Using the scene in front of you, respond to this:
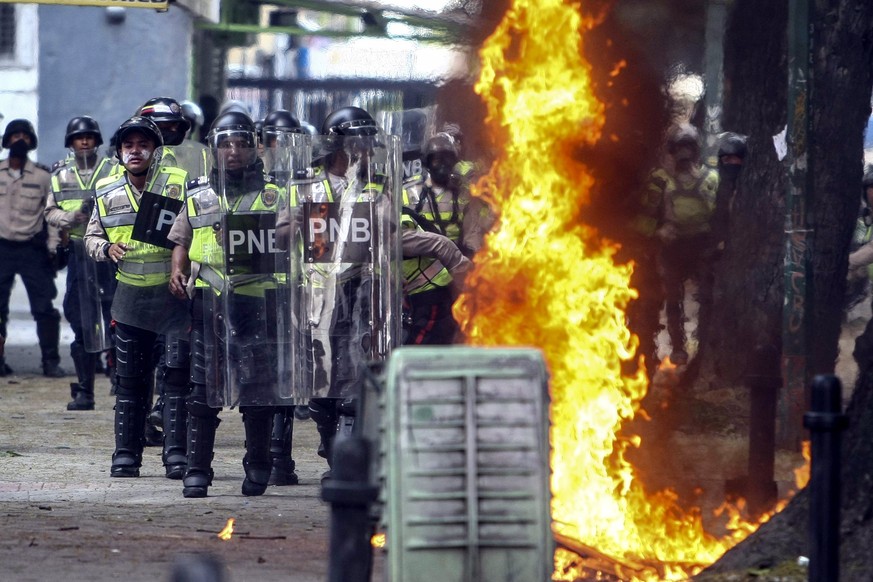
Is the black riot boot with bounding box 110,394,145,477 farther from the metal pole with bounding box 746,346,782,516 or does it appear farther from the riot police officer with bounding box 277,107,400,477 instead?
the metal pole with bounding box 746,346,782,516

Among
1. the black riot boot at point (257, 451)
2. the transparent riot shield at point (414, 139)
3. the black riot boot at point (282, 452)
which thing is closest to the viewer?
the black riot boot at point (257, 451)

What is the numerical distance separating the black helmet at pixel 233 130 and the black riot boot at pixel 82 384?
174 inches

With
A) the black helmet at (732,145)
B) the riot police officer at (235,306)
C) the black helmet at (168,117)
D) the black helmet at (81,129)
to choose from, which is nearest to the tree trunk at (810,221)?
the black helmet at (732,145)

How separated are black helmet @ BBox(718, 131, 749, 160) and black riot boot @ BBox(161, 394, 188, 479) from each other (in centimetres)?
576

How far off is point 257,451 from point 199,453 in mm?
304

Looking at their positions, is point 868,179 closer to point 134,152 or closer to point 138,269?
point 134,152

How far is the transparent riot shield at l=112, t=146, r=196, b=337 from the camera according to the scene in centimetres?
993

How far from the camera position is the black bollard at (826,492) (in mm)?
5320

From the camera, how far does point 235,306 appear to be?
9000 millimetres

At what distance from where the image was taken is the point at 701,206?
46.1 feet

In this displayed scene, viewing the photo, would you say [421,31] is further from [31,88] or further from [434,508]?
[434,508]

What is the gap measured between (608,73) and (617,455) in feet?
7.71

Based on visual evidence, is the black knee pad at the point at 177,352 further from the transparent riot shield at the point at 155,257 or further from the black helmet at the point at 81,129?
the black helmet at the point at 81,129

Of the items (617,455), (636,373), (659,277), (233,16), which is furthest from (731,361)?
(233,16)
